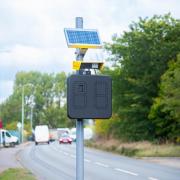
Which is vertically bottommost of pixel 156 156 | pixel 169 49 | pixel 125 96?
pixel 156 156

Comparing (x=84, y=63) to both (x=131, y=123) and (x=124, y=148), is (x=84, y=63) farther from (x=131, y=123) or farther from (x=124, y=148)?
(x=131, y=123)

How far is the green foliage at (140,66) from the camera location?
54219mm

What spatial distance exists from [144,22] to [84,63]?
48653mm

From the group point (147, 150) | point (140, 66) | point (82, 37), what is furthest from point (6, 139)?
point (82, 37)

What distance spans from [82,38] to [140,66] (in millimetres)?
48368

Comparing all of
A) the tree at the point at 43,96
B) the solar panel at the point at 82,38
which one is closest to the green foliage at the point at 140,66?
the solar panel at the point at 82,38

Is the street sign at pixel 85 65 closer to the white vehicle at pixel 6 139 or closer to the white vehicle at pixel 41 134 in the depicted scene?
the white vehicle at pixel 6 139

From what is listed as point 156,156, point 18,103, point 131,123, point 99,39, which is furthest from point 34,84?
point 99,39

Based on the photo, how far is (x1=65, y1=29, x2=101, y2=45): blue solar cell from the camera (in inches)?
316

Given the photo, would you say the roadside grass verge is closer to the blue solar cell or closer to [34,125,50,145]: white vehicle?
[34,125,50,145]: white vehicle

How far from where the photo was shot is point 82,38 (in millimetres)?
8023

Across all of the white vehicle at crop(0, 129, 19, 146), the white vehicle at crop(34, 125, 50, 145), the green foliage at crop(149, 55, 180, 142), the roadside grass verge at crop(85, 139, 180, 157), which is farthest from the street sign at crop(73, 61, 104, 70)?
the white vehicle at crop(34, 125, 50, 145)

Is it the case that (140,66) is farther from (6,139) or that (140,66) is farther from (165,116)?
(6,139)

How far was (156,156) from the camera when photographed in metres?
44.2
